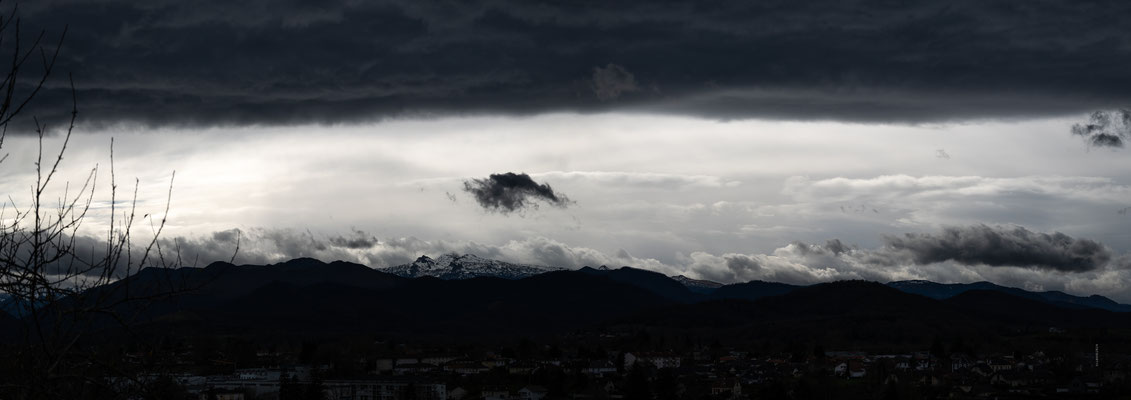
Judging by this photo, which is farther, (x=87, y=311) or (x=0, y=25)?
(x=0, y=25)

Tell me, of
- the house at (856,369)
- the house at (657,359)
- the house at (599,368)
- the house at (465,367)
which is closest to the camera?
the house at (599,368)

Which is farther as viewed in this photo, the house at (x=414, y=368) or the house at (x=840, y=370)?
the house at (x=414, y=368)

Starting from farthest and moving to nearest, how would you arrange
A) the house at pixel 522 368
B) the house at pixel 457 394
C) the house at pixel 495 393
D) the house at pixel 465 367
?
the house at pixel 465 367 < the house at pixel 522 368 < the house at pixel 457 394 < the house at pixel 495 393

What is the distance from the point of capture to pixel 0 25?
28.6 feet

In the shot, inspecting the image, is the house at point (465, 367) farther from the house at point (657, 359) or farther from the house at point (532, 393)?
the house at point (532, 393)

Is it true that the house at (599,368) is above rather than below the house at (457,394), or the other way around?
above

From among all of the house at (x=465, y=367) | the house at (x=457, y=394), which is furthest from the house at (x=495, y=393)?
the house at (x=465, y=367)

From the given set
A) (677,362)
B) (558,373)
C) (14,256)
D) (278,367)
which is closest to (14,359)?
(14,256)

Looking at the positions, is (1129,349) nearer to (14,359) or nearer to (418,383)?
(418,383)

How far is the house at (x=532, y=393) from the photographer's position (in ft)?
331

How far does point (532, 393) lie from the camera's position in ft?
339

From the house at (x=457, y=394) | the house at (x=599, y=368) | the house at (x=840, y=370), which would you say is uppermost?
the house at (x=599, y=368)

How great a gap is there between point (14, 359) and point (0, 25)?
2.60m

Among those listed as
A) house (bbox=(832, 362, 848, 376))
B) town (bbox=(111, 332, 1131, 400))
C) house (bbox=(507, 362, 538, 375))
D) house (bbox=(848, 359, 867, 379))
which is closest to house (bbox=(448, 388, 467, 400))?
town (bbox=(111, 332, 1131, 400))
